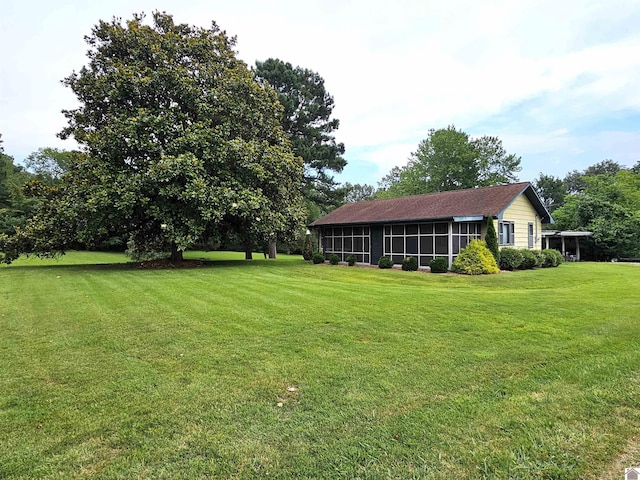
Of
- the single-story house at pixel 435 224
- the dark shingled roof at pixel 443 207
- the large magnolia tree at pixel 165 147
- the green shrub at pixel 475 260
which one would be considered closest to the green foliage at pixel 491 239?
the green shrub at pixel 475 260

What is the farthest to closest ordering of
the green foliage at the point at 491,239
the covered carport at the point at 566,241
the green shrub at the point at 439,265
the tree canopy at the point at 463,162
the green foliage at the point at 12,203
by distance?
the tree canopy at the point at 463,162 → the green foliage at the point at 12,203 → the covered carport at the point at 566,241 → the green shrub at the point at 439,265 → the green foliage at the point at 491,239

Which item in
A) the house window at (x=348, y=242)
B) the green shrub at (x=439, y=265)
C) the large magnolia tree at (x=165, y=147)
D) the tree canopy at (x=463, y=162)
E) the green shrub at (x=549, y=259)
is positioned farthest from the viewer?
the tree canopy at (x=463, y=162)

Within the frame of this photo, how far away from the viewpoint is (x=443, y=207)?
1825 centimetres

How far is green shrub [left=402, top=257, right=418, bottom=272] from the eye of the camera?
16.9 meters

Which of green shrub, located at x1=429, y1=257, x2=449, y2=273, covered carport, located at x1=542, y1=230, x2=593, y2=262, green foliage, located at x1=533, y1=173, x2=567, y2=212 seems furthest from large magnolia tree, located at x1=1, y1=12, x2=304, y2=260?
green foliage, located at x1=533, y1=173, x2=567, y2=212

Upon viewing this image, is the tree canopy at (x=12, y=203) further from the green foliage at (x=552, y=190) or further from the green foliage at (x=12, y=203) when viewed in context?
the green foliage at (x=552, y=190)

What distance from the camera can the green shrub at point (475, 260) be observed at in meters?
14.9

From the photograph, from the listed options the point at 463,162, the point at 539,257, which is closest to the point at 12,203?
the point at 539,257

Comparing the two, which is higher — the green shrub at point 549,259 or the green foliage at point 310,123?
the green foliage at point 310,123

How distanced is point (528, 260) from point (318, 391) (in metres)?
16.5

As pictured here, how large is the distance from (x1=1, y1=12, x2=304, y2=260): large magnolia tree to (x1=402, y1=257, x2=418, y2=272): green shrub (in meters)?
5.71

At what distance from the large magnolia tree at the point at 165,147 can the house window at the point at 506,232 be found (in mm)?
9731

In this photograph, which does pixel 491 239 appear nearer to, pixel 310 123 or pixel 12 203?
pixel 310 123

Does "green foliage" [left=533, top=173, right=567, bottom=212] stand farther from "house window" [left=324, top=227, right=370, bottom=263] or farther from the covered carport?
"house window" [left=324, top=227, right=370, bottom=263]
